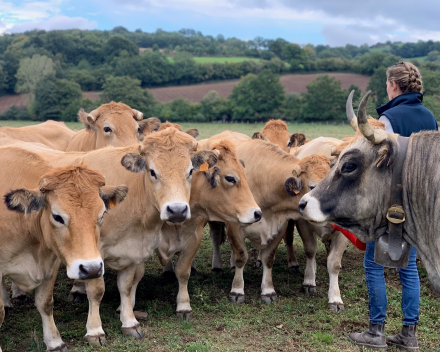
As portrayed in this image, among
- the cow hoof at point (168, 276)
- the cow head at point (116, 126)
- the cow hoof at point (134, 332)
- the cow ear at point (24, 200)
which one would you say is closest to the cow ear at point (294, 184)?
the cow hoof at point (168, 276)

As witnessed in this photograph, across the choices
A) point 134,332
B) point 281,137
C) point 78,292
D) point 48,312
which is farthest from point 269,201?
point 281,137

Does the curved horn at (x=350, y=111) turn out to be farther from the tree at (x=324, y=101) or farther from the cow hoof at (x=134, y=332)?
the tree at (x=324, y=101)

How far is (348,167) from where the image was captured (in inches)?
149

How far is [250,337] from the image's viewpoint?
A: 5.55m

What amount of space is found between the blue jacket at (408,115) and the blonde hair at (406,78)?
0.07 m

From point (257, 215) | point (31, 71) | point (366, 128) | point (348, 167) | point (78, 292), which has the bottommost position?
point (31, 71)

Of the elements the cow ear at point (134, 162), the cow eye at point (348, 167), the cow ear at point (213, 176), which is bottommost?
the cow ear at point (213, 176)

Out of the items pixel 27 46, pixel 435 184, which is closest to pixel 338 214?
pixel 435 184

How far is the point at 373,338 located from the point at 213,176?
9.00 ft

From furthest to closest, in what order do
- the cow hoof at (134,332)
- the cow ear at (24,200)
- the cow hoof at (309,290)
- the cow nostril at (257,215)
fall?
1. the cow hoof at (309,290)
2. the cow nostril at (257,215)
3. the cow hoof at (134,332)
4. the cow ear at (24,200)

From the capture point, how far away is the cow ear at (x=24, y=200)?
431 cm

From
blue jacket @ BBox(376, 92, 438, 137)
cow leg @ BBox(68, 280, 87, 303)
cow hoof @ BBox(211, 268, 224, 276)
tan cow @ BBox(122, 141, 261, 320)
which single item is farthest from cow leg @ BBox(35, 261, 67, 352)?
blue jacket @ BBox(376, 92, 438, 137)

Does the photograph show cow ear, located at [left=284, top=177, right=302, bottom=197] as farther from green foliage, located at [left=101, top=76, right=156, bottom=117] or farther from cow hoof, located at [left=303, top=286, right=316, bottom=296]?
green foliage, located at [left=101, top=76, right=156, bottom=117]

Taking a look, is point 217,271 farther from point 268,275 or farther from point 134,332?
point 134,332
